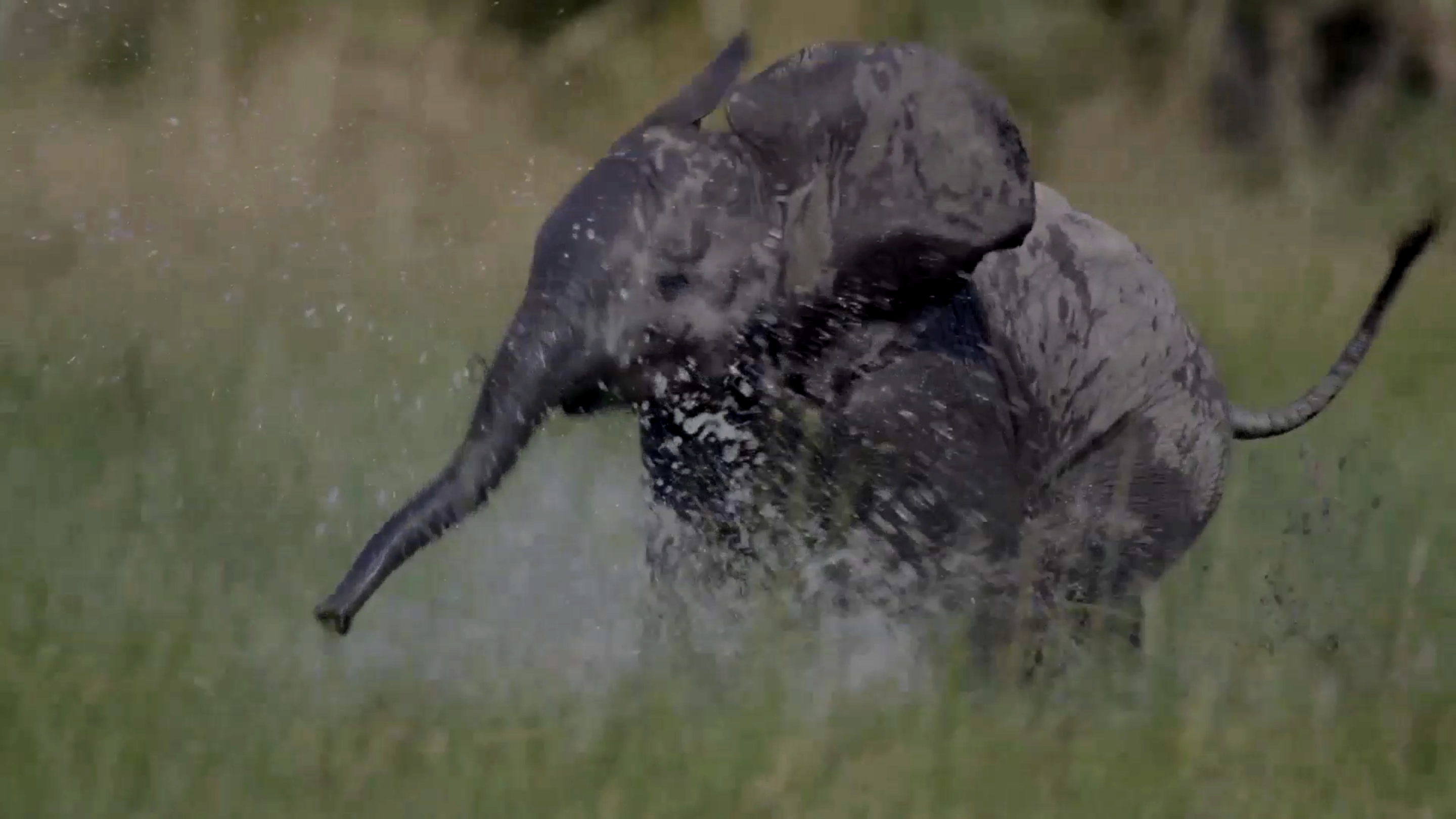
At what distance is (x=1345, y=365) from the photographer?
3615 millimetres

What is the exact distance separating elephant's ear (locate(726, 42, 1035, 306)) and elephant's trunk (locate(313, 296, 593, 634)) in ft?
1.33

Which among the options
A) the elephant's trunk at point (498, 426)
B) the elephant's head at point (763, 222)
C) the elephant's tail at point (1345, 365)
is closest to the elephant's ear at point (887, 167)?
the elephant's head at point (763, 222)

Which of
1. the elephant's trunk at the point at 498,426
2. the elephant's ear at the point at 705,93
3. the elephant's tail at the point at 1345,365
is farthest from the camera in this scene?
the elephant's tail at the point at 1345,365

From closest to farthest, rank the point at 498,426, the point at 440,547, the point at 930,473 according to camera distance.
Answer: the point at 498,426 → the point at 930,473 → the point at 440,547

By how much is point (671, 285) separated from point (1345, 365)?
1.57 m

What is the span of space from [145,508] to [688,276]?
3.68ft

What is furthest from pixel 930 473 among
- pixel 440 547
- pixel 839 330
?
pixel 440 547

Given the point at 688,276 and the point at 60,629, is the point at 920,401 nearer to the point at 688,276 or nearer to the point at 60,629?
the point at 688,276

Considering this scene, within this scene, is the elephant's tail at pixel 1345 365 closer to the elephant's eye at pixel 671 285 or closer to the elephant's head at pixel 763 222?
the elephant's head at pixel 763 222

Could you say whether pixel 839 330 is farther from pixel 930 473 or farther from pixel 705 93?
pixel 705 93

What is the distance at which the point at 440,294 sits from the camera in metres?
5.98

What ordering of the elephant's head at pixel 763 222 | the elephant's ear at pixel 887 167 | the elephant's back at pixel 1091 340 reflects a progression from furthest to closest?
the elephant's back at pixel 1091 340, the elephant's ear at pixel 887 167, the elephant's head at pixel 763 222

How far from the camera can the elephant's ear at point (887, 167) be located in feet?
8.99

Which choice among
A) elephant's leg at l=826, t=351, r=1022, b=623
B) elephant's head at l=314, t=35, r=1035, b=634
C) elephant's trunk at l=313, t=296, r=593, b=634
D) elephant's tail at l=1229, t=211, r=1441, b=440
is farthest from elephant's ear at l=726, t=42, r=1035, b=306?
elephant's tail at l=1229, t=211, r=1441, b=440
